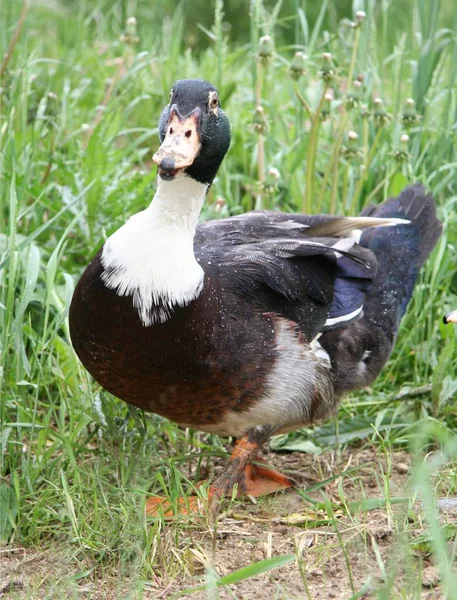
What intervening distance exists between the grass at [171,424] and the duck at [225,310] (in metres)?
0.20

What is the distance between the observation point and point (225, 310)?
3.22 metres

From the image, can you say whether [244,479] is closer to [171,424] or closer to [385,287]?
[171,424]

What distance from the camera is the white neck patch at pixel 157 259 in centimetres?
304

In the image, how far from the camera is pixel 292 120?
5156 millimetres

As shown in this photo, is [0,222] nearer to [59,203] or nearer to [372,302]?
[59,203]

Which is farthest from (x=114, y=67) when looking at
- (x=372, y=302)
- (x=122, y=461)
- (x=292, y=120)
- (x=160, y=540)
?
(x=160, y=540)

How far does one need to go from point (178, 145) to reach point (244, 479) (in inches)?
46.1

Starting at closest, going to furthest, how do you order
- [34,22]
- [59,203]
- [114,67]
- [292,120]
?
[59,203] < [292,120] < [114,67] < [34,22]

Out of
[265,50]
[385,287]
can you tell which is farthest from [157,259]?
[265,50]

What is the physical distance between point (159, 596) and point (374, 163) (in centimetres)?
245

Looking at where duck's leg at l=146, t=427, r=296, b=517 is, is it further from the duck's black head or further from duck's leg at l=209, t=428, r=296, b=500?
the duck's black head

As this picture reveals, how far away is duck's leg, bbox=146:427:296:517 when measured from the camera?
320cm

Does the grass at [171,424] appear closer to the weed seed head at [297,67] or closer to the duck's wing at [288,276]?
the weed seed head at [297,67]


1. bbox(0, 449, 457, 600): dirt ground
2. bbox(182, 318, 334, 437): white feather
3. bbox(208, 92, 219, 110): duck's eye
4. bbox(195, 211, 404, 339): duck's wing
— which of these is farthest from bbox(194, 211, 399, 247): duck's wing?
bbox(0, 449, 457, 600): dirt ground
